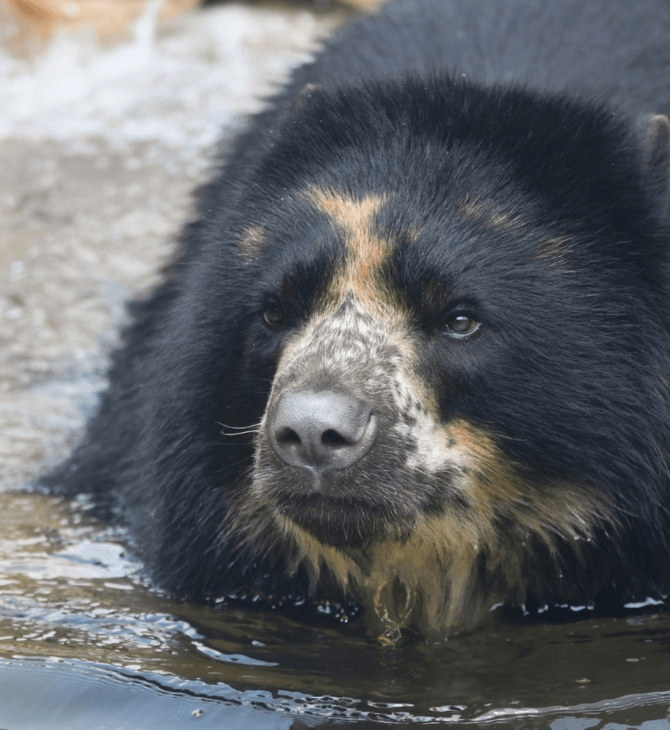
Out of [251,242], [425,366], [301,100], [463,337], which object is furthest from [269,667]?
[301,100]

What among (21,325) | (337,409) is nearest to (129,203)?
(21,325)

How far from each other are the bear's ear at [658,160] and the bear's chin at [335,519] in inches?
58.7

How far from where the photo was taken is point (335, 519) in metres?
3.66

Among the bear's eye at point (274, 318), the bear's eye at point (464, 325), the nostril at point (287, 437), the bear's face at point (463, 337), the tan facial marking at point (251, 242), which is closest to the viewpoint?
the nostril at point (287, 437)

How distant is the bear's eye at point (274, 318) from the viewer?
417 centimetres

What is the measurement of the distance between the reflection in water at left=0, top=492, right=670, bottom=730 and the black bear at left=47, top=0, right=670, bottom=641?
0.20 meters

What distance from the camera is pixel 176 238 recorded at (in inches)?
249

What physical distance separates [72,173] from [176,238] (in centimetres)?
362

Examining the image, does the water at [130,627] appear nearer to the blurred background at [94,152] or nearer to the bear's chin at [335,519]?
the blurred background at [94,152]

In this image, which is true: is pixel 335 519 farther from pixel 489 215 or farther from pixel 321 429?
pixel 489 215

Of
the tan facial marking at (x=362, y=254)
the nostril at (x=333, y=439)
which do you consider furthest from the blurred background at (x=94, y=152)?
the nostril at (x=333, y=439)

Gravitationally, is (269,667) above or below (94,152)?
below

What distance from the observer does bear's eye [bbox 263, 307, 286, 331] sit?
4168 mm

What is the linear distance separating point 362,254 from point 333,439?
0.74 metres
